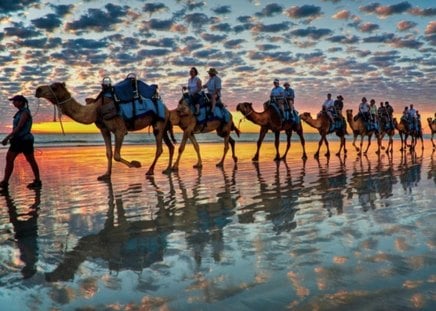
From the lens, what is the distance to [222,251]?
4637 millimetres

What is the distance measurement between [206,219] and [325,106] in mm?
18712

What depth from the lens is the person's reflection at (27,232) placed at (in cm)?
434

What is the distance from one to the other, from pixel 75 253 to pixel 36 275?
2.26 feet

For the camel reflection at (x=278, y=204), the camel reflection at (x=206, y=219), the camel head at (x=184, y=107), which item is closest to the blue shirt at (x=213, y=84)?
the camel head at (x=184, y=107)

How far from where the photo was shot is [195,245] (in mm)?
4910

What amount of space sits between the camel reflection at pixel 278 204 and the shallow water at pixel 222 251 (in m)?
0.03

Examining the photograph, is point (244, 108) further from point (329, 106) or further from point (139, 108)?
point (139, 108)

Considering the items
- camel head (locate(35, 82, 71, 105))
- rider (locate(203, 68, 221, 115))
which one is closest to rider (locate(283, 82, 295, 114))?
rider (locate(203, 68, 221, 115))

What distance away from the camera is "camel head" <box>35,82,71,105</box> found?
36.7ft

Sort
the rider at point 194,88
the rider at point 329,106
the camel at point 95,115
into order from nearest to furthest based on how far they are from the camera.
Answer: the camel at point 95,115 < the rider at point 194,88 < the rider at point 329,106

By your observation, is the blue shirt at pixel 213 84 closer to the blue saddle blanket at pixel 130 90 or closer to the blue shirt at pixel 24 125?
the blue saddle blanket at pixel 130 90

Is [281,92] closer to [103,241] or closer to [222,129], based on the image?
[222,129]

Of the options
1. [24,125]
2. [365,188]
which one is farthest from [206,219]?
[24,125]

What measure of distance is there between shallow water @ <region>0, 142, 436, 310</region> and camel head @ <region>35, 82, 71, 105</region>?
129 inches
